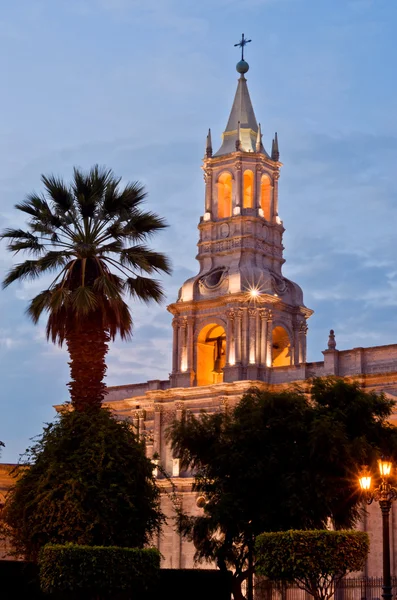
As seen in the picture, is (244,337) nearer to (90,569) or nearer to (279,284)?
(279,284)

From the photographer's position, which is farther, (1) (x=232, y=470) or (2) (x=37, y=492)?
(1) (x=232, y=470)

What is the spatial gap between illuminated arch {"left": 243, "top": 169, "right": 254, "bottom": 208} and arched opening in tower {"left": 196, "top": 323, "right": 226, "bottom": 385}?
6.61m

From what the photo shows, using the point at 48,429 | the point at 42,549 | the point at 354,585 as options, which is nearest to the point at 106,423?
the point at 48,429

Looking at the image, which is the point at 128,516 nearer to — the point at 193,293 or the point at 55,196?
the point at 55,196

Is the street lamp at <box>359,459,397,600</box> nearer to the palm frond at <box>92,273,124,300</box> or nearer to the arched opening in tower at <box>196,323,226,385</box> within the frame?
the palm frond at <box>92,273,124,300</box>

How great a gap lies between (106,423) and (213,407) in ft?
70.7

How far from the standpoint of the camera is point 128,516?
106 feet

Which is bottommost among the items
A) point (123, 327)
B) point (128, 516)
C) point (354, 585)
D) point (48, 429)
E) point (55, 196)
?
point (354, 585)

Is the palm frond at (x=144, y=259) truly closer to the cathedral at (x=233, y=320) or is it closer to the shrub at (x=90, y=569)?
the shrub at (x=90, y=569)

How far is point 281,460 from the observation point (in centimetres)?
3650

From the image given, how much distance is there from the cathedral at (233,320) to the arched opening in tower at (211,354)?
2.3 inches

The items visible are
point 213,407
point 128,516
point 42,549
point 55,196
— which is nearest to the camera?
point 42,549

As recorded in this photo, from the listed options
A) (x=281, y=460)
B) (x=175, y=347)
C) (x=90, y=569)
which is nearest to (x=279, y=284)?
(x=175, y=347)

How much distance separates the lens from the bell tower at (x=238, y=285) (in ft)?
178
